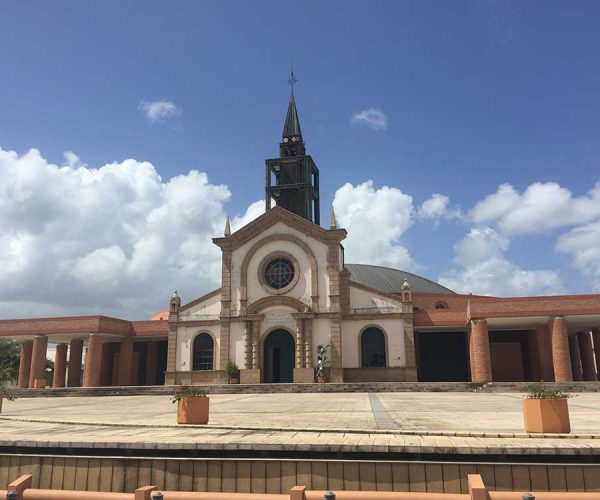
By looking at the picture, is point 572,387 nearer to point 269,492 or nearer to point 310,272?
point 310,272

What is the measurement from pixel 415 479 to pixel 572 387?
996 inches

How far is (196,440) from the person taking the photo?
8.03m

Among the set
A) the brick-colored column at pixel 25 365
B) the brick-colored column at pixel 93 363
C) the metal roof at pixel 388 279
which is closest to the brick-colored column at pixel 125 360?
the brick-colored column at pixel 93 363

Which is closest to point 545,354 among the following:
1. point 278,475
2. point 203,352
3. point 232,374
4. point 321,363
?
point 321,363

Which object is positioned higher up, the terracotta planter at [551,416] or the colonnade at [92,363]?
the colonnade at [92,363]

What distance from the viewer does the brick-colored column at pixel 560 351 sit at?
31531 millimetres

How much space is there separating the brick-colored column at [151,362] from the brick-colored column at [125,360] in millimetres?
2778

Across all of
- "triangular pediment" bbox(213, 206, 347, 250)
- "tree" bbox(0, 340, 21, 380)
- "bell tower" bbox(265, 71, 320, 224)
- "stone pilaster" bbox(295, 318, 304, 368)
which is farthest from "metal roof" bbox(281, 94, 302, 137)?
"tree" bbox(0, 340, 21, 380)

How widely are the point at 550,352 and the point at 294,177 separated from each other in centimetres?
2188

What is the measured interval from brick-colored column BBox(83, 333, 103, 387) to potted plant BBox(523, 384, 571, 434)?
34.6 metres

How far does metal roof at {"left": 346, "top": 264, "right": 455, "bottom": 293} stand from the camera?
1965 inches

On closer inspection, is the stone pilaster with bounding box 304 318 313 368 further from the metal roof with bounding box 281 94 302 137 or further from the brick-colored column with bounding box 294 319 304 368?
the metal roof with bounding box 281 94 302 137

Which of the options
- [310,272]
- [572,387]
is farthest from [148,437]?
[310,272]

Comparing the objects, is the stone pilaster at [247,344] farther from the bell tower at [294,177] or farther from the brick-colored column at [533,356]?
the brick-colored column at [533,356]
